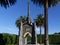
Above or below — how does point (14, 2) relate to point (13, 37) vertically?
above

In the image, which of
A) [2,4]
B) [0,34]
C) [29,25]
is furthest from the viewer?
[0,34]

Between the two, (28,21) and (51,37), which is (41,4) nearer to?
(28,21)

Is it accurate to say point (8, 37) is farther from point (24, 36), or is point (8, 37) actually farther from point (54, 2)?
point (54, 2)

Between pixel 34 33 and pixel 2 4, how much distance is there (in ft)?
73.8

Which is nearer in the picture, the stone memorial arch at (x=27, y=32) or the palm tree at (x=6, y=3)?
the palm tree at (x=6, y=3)

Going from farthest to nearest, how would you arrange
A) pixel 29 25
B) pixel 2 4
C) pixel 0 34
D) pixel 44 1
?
1. pixel 0 34
2. pixel 29 25
3. pixel 2 4
4. pixel 44 1

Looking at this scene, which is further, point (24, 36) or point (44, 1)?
point (24, 36)

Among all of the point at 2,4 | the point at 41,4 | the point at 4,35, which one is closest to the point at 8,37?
the point at 4,35

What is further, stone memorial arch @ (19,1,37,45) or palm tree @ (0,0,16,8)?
stone memorial arch @ (19,1,37,45)

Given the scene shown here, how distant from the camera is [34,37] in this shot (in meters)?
44.6

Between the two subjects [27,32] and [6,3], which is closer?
[6,3]

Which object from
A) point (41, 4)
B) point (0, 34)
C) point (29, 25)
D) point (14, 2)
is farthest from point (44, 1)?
point (0, 34)

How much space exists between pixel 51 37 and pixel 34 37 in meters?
12.0

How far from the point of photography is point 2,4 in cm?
2309
